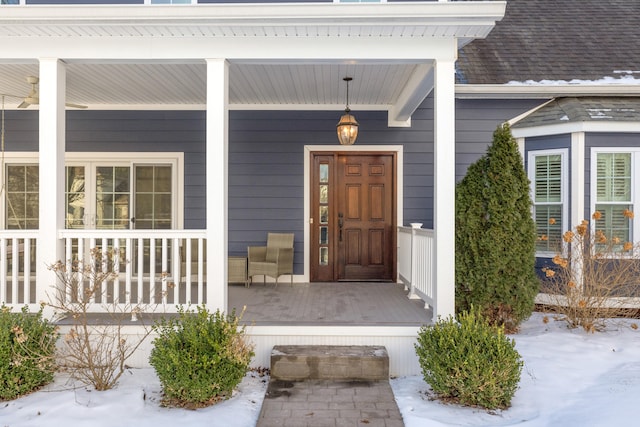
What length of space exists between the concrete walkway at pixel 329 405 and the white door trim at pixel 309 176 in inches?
112

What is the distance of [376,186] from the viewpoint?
635cm

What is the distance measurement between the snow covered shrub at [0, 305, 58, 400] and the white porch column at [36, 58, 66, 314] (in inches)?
18.5

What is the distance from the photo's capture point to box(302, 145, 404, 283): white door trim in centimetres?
626

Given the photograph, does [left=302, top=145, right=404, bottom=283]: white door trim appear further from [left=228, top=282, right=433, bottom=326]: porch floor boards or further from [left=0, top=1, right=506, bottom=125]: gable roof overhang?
[left=0, top=1, right=506, bottom=125]: gable roof overhang

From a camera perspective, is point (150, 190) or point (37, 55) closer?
point (37, 55)

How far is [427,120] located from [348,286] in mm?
2551

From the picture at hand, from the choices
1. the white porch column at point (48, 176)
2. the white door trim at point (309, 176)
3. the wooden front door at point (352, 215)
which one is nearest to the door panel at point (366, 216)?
the wooden front door at point (352, 215)

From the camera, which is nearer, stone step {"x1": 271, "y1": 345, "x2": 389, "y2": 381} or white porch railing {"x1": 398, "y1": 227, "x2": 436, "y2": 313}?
stone step {"x1": 271, "y1": 345, "x2": 389, "y2": 381}

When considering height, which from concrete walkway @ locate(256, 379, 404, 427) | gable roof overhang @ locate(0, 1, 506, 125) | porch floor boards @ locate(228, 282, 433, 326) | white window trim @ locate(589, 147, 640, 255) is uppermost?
gable roof overhang @ locate(0, 1, 506, 125)

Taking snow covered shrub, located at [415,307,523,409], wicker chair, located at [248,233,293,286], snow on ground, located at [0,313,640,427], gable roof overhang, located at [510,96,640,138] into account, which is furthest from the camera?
wicker chair, located at [248,233,293,286]

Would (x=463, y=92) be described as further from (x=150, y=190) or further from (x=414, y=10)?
(x=150, y=190)

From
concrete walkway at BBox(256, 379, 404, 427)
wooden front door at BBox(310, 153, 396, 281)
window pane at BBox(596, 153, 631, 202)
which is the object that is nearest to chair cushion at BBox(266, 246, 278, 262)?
wooden front door at BBox(310, 153, 396, 281)

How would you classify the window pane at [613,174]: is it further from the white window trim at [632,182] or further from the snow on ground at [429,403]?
the snow on ground at [429,403]

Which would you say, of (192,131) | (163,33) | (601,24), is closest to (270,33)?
(163,33)
